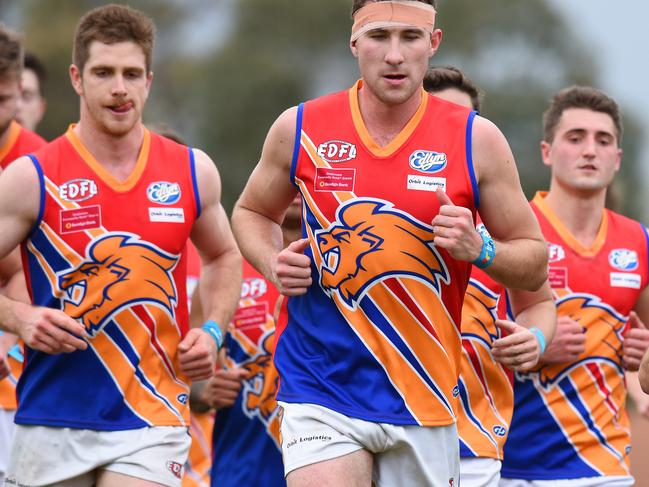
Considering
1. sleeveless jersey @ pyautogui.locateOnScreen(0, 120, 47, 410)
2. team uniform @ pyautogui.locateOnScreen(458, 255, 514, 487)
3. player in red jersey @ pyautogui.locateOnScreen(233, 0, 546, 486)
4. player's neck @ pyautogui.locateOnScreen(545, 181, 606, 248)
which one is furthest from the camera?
sleeveless jersey @ pyautogui.locateOnScreen(0, 120, 47, 410)

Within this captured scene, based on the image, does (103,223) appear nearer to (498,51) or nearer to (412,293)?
(412,293)

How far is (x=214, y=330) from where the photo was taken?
6.84 m

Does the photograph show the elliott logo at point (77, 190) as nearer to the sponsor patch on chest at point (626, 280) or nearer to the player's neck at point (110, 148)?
the player's neck at point (110, 148)

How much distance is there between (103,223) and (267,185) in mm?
870

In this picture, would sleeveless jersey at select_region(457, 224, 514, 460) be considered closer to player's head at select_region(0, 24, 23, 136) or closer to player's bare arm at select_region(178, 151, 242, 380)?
player's bare arm at select_region(178, 151, 242, 380)

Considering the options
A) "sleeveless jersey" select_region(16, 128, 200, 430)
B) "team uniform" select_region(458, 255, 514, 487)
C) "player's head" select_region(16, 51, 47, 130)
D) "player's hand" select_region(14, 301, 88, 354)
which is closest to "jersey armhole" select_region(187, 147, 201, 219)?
"sleeveless jersey" select_region(16, 128, 200, 430)

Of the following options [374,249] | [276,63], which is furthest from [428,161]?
[276,63]

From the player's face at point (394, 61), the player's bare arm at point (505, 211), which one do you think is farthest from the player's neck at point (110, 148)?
the player's bare arm at point (505, 211)

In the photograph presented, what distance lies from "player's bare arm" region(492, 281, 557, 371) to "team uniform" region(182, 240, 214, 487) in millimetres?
2500

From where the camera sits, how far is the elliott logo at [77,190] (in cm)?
653

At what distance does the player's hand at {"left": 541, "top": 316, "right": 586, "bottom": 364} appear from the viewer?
726cm

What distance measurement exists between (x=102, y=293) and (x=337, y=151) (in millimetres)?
1365

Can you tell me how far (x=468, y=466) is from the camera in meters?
6.86

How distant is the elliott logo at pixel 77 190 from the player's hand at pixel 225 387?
1571mm
